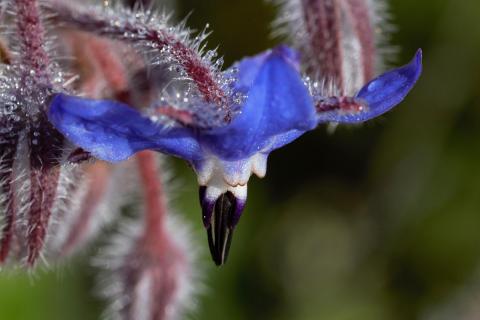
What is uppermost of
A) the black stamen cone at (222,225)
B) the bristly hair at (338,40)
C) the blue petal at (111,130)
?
the blue petal at (111,130)

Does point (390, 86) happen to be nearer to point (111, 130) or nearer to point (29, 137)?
point (111, 130)

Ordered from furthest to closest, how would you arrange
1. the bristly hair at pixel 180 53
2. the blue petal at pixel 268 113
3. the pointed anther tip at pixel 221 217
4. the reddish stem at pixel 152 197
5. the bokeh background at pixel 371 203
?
the bokeh background at pixel 371 203 < the reddish stem at pixel 152 197 < the pointed anther tip at pixel 221 217 < the bristly hair at pixel 180 53 < the blue petal at pixel 268 113

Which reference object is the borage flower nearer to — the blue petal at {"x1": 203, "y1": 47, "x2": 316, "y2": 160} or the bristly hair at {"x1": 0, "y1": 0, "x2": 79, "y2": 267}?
the blue petal at {"x1": 203, "y1": 47, "x2": 316, "y2": 160}

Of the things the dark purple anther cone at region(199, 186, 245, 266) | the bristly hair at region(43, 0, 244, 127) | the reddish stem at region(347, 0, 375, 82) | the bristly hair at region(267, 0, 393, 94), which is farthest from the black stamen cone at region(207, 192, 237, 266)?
the reddish stem at region(347, 0, 375, 82)

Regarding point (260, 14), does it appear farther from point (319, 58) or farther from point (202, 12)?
point (319, 58)

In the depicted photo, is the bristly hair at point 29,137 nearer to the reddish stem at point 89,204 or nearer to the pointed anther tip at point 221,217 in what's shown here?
the pointed anther tip at point 221,217

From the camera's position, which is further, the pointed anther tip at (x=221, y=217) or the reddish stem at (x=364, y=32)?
the reddish stem at (x=364, y=32)

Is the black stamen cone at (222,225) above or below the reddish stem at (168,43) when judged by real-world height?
below

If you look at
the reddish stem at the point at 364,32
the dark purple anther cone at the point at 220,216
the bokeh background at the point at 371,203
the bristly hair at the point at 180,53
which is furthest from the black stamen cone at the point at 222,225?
the bokeh background at the point at 371,203
